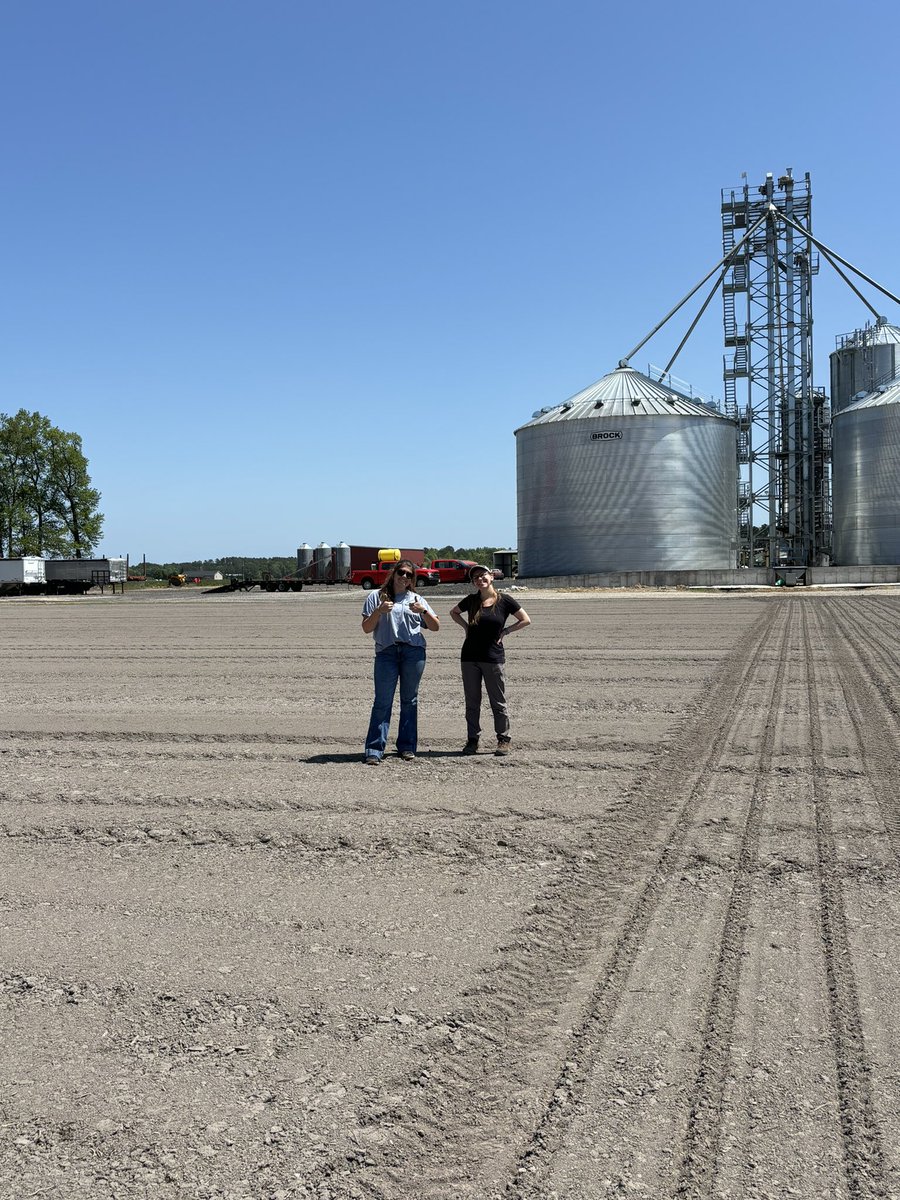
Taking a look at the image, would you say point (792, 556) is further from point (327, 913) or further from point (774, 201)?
point (327, 913)

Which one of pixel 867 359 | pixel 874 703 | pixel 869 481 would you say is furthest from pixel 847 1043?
pixel 867 359

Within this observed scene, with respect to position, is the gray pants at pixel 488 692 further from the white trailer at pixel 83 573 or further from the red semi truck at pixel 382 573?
the white trailer at pixel 83 573

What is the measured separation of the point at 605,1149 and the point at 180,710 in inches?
401

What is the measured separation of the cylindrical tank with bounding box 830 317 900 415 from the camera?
218 feet

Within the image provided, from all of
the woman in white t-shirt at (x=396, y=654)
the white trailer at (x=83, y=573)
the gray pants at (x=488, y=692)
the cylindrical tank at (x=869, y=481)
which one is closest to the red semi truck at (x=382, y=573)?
the white trailer at (x=83, y=573)

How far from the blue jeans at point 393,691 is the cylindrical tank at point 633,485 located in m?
50.0

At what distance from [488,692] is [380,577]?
50350mm

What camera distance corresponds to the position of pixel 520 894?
227 inches

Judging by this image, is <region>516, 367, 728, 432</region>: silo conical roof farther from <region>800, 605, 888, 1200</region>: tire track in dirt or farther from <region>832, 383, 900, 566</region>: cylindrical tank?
<region>800, 605, 888, 1200</region>: tire track in dirt

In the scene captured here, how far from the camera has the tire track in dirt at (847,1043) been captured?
3139 mm

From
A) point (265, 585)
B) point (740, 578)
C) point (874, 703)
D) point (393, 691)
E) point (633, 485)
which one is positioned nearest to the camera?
point (393, 691)

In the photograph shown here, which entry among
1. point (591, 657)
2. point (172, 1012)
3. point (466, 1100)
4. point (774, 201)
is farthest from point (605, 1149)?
point (774, 201)

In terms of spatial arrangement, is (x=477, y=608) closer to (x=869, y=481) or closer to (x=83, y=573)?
(x=869, y=481)

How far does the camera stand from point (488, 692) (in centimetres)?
971
